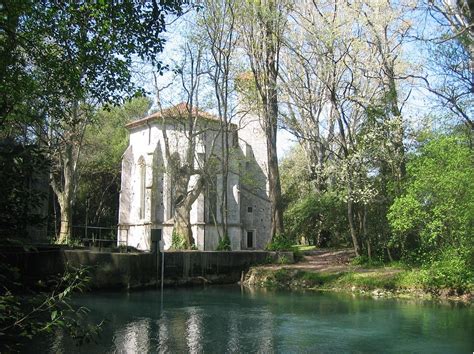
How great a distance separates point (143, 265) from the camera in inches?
986

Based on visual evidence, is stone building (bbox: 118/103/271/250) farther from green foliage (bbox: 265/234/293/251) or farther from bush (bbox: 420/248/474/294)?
bush (bbox: 420/248/474/294)

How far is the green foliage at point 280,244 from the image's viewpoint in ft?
99.9

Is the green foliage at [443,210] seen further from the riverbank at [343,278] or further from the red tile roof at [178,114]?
the red tile roof at [178,114]

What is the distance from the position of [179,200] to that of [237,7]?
13.0 m

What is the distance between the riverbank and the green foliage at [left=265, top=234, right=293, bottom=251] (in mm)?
1232

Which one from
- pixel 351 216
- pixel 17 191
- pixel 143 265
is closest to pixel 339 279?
pixel 351 216

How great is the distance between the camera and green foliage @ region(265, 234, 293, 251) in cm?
3045

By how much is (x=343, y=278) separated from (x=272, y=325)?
34.5 ft

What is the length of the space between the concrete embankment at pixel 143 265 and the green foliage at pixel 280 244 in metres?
0.67

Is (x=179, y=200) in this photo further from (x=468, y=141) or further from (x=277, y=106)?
(x=468, y=141)

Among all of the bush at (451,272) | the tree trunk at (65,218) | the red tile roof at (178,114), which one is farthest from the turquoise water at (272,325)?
the red tile roof at (178,114)

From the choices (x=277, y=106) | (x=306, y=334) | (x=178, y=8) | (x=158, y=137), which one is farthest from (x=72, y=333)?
(x=158, y=137)

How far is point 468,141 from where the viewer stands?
21.7 meters

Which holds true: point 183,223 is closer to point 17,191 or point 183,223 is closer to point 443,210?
point 443,210
